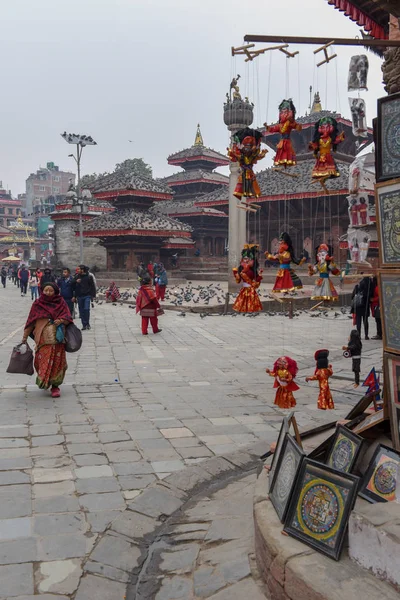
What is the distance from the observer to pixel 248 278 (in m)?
6.40

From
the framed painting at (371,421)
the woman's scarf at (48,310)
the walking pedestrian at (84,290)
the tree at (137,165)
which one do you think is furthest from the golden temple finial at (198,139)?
the framed painting at (371,421)

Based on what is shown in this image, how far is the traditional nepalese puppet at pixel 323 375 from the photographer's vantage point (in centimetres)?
596

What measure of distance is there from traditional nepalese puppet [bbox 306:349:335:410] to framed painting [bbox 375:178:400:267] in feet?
8.62

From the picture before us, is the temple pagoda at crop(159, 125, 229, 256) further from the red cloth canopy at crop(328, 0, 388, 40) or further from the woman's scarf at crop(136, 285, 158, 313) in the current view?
the red cloth canopy at crop(328, 0, 388, 40)

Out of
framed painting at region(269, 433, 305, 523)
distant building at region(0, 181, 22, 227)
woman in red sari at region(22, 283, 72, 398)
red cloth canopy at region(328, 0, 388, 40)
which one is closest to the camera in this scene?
framed painting at region(269, 433, 305, 523)

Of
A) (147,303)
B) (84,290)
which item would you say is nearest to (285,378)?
(147,303)

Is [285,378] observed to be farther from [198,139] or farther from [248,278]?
[198,139]

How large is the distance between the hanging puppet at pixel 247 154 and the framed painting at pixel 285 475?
365cm

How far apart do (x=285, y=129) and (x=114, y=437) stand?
3.82 metres

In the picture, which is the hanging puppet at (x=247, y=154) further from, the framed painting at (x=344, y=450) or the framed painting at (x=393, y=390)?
the framed painting at (x=344, y=450)

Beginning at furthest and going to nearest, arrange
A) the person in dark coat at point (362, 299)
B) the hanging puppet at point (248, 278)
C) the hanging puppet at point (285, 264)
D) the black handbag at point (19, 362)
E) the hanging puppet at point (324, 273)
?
the person in dark coat at point (362, 299) → the black handbag at point (19, 362) → the hanging puppet at point (248, 278) → the hanging puppet at point (324, 273) → the hanging puppet at point (285, 264)

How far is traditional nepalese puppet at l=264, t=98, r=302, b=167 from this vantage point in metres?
5.80

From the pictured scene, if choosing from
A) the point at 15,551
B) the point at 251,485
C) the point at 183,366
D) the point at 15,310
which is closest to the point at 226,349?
the point at 183,366

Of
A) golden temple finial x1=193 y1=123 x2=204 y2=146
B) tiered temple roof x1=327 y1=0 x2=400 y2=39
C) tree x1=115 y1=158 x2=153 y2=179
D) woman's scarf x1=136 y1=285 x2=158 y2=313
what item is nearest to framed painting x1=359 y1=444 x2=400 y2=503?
tiered temple roof x1=327 y1=0 x2=400 y2=39
